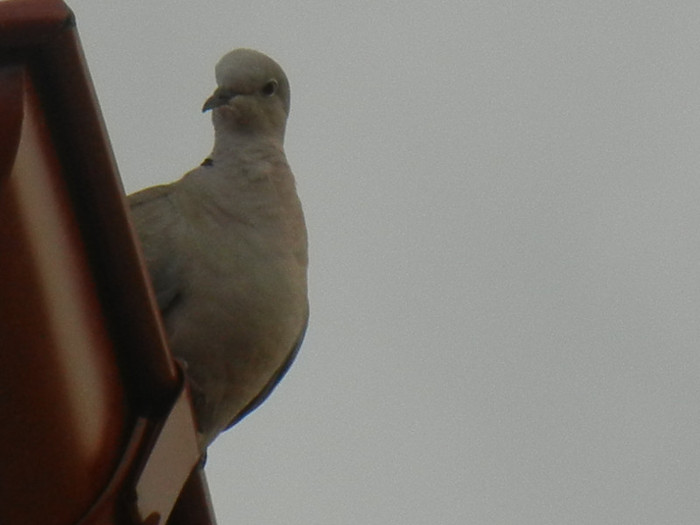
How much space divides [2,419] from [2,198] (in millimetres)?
307

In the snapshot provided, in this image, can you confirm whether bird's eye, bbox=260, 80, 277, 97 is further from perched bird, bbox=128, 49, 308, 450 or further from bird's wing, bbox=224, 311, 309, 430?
bird's wing, bbox=224, 311, 309, 430

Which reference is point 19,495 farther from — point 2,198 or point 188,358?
point 188,358

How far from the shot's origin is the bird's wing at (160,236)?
12.5ft

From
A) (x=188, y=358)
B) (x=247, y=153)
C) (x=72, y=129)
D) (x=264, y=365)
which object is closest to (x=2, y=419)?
(x=72, y=129)

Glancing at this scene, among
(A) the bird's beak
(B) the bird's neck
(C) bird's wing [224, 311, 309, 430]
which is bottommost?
(C) bird's wing [224, 311, 309, 430]

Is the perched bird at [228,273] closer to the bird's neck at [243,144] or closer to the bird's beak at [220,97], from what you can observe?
the bird's neck at [243,144]

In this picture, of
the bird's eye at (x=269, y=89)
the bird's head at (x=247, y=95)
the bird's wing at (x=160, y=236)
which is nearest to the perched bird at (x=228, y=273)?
the bird's wing at (x=160, y=236)

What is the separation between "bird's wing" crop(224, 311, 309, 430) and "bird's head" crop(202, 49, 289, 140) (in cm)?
90

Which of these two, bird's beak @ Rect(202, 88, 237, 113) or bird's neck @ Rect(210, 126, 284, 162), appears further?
bird's beak @ Rect(202, 88, 237, 113)

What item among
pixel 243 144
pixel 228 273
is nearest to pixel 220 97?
pixel 243 144

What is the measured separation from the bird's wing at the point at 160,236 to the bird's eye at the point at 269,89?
3.26ft

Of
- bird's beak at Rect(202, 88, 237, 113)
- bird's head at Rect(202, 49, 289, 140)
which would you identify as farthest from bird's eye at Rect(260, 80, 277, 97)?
bird's beak at Rect(202, 88, 237, 113)

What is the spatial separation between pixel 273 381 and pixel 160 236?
863 millimetres

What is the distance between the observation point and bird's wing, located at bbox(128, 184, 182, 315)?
3807 mm
